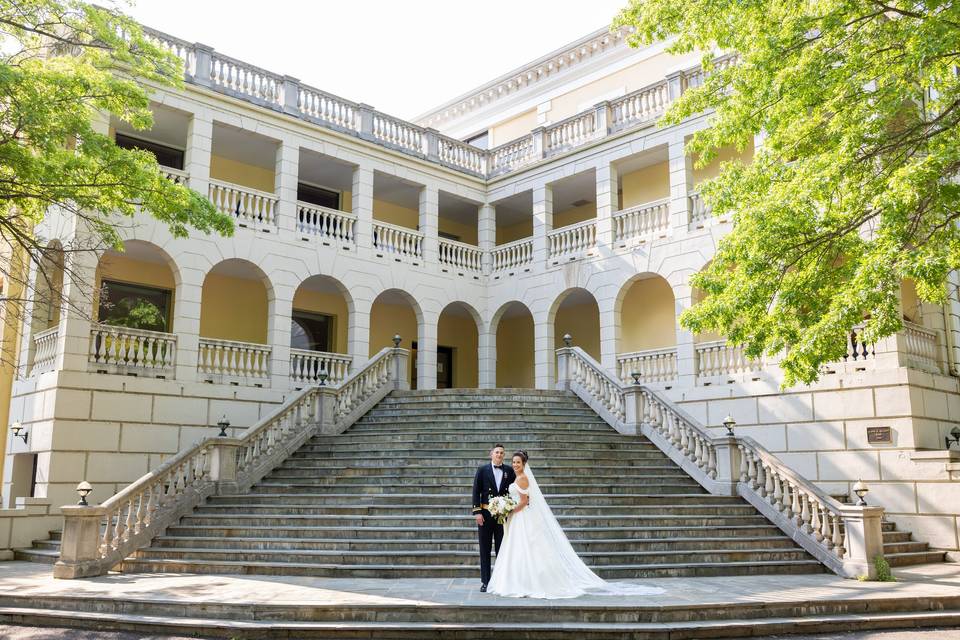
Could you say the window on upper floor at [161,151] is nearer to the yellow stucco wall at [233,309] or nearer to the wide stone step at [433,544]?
the yellow stucco wall at [233,309]

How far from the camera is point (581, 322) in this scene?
26.4 m

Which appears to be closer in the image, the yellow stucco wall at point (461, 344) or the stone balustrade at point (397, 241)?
the stone balustrade at point (397, 241)

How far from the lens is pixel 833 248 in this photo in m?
10.8

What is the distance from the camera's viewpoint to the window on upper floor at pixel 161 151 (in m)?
19.8

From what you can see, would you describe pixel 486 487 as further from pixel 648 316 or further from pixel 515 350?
pixel 515 350

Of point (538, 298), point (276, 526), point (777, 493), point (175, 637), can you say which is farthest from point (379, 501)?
point (538, 298)

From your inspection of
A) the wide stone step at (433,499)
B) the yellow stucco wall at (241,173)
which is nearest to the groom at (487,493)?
the wide stone step at (433,499)

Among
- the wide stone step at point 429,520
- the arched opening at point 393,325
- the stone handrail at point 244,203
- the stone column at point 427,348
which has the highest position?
the stone handrail at point 244,203

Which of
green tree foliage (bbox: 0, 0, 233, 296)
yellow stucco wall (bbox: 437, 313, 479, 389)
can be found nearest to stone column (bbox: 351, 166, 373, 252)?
yellow stucco wall (bbox: 437, 313, 479, 389)

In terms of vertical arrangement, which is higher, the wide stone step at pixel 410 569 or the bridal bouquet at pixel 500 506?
the bridal bouquet at pixel 500 506

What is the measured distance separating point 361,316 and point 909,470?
525 inches

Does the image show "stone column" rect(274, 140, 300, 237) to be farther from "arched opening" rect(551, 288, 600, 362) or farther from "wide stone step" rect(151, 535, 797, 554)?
"wide stone step" rect(151, 535, 797, 554)

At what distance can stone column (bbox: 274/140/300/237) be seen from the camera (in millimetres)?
20141

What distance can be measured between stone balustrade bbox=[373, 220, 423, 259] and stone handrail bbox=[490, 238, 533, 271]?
2702 millimetres
